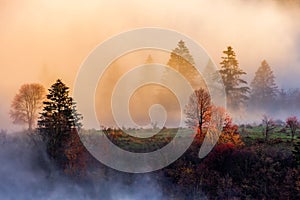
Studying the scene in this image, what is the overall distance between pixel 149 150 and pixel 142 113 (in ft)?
13.7

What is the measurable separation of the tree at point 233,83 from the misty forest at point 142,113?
134 mm

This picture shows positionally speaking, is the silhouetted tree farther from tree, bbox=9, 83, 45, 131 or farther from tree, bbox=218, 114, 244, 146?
tree, bbox=9, 83, 45, 131

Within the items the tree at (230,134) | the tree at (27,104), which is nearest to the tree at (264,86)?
the tree at (230,134)

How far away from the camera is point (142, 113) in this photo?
43.9 m

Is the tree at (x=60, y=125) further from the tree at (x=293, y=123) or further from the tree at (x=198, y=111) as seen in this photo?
the tree at (x=293, y=123)

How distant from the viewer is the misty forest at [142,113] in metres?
38.8

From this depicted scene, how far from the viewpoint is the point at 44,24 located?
176 feet

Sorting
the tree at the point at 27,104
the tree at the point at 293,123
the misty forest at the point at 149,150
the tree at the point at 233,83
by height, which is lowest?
the misty forest at the point at 149,150

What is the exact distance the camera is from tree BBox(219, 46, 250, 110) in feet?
156

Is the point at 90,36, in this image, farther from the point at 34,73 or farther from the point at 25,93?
the point at 25,93

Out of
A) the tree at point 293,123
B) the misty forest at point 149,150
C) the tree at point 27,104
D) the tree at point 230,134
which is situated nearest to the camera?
the misty forest at point 149,150

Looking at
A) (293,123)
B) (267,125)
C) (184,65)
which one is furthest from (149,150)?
(293,123)

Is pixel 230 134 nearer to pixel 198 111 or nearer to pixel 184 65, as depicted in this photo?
pixel 198 111

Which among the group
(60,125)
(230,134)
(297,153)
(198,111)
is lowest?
(297,153)
